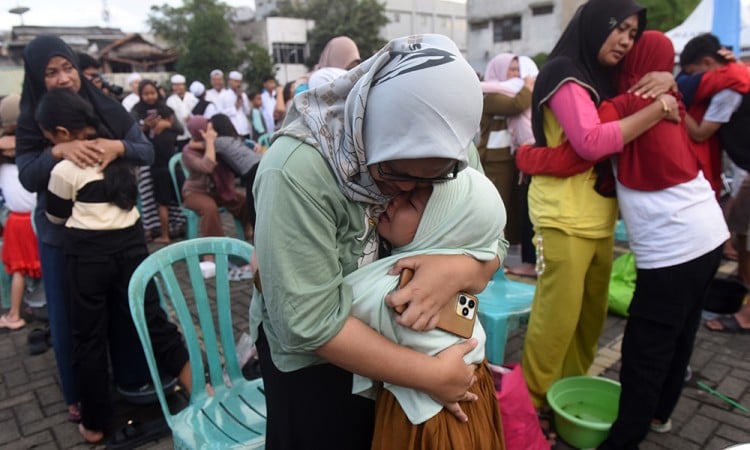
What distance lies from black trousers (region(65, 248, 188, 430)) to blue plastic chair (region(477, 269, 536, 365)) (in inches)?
66.0

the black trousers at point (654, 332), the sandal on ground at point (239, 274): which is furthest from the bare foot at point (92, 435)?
the black trousers at point (654, 332)

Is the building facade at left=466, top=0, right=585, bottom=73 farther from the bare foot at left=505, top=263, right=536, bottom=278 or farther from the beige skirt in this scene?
the beige skirt

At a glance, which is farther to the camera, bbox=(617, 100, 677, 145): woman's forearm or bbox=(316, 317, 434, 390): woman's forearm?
bbox=(617, 100, 677, 145): woman's forearm

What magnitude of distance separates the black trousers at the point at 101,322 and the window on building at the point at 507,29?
3645 cm

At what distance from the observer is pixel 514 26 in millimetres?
34781

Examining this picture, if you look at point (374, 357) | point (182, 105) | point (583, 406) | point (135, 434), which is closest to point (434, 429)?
point (374, 357)

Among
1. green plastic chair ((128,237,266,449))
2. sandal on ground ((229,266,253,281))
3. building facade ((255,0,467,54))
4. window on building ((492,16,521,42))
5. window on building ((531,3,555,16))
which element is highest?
building facade ((255,0,467,54))

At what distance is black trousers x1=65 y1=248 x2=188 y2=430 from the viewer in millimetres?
2461

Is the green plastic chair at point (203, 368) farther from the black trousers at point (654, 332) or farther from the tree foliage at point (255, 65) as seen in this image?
the tree foliage at point (255, 65)

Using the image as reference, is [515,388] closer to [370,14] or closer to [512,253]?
[512,253]

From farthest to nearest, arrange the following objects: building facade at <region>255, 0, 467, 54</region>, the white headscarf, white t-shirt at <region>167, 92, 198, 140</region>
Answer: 1. building facade at <region>255, 0, 467, 54</region>
2. white t-shirt at <region>167, 92, 198, 140</region>
3. the white headscarf

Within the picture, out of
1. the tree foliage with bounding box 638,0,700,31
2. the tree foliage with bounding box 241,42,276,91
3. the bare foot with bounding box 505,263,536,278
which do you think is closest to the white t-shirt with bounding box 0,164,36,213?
the bare foot with bounding box 505,263,536,278

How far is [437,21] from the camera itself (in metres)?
52.1

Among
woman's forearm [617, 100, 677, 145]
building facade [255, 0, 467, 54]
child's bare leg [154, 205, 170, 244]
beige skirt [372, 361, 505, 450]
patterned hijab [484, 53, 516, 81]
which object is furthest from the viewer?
building facade [255, 0, 467, 54]
